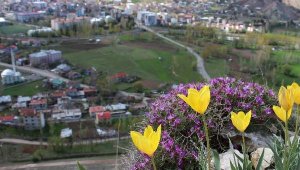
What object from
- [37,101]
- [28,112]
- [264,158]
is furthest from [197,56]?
[264,158]

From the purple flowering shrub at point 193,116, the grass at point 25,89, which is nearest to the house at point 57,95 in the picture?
the grass at point 25,89

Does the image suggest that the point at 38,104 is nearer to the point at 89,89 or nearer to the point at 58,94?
the point at 58,94

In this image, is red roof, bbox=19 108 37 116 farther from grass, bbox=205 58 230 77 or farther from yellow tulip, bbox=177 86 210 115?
yellow tulip, bbox=177 86 210 115

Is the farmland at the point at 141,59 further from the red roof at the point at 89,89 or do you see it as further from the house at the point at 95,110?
the house at the point at 95,110

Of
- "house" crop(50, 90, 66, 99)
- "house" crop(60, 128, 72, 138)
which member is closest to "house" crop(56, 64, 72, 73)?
"house" crop(50, 90, 66, 99)

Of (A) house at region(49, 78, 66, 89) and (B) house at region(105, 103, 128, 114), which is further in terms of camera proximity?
(A) house at region(49, 78, 66, 89)

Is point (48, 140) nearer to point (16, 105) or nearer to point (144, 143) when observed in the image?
point (16, 105)
